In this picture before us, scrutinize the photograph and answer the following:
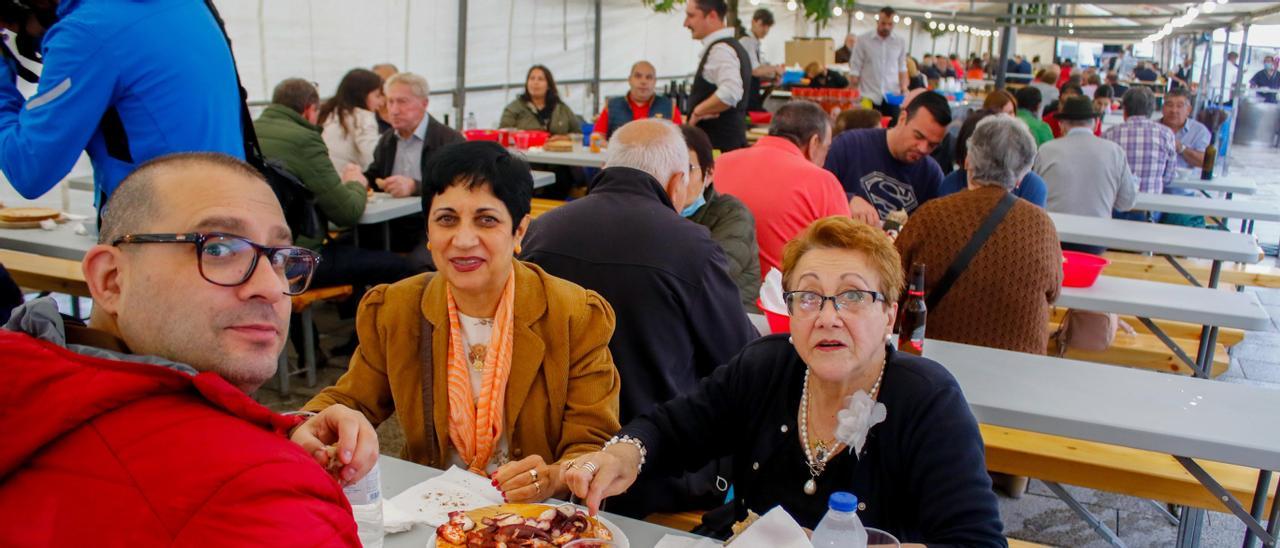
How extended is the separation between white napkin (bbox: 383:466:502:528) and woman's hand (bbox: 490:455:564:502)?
4 cm

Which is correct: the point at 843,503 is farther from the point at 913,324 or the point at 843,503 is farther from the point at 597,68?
the point at 597,68

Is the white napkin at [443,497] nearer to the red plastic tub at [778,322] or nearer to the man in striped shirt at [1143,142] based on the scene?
the red plastic tub at [778,322]

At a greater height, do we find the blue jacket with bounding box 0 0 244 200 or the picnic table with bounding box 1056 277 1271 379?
the blue jacket with bounding box 0 0 244 200

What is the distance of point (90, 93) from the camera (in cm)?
265

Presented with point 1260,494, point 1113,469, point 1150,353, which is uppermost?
point 1260,494

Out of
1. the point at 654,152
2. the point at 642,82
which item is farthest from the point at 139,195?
the point at 642,82

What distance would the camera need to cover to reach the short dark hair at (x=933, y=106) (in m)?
5.29

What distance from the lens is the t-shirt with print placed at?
5555mm

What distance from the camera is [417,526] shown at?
6.16 feet

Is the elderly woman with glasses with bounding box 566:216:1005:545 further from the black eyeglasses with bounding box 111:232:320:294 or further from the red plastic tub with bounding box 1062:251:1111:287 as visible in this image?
the red plastic tub with bounding box 1062:251:1111:287

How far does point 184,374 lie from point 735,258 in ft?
8.98

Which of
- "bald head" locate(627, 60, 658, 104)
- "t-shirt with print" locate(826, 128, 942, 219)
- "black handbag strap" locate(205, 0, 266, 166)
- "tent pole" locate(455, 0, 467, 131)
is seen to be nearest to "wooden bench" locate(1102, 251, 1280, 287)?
"t-shirt with print" locate(826, 128, 942, 219)

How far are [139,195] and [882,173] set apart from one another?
15.6ft

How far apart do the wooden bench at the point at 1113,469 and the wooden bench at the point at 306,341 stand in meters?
3.18
